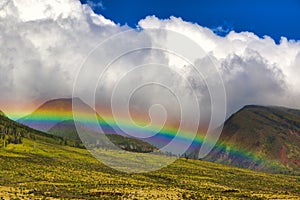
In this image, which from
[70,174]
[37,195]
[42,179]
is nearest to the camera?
[37,195]

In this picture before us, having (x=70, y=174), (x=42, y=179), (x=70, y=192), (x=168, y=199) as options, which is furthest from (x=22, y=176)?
(x=168, y=199)

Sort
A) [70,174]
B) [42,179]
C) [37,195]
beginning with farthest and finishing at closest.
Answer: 1. [70,174]
2. [42,179]
3. [37,195]

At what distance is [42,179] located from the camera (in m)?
166

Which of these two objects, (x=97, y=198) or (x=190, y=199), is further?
(x=190, y=199)

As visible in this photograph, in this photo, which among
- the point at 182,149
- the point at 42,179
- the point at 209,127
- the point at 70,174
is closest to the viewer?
the point at 209,127

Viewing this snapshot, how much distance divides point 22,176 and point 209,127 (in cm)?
13613

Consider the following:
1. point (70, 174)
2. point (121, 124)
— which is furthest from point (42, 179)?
point (121, 124)

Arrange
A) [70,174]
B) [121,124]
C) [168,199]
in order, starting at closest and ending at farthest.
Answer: [121,124] → [168,199] → [70,174]

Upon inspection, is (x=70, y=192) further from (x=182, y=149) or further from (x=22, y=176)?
(x=182, y=149)

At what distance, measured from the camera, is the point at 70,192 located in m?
135

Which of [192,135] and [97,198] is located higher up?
[192,135]

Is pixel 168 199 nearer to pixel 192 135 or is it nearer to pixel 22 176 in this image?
pixel 22 176

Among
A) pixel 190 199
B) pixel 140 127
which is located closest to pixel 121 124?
pixel 140 127

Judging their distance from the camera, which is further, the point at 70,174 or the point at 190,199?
the point at 70,174
